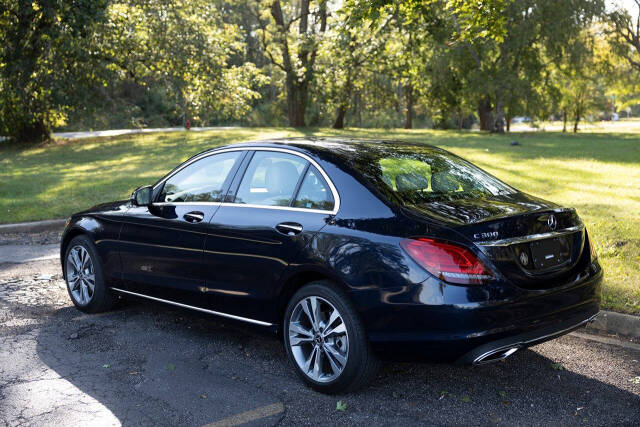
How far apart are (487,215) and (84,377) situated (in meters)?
2.94

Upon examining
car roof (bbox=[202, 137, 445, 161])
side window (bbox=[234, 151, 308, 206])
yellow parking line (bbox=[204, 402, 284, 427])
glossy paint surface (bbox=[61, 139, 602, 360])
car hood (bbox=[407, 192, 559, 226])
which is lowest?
yellow parking line (bbox=[204, 402, 284, 427])

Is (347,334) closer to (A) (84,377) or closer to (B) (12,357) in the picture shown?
(A) (84,377)

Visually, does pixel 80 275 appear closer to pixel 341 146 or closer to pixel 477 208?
pixel 341 146

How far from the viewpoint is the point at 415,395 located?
436 cm

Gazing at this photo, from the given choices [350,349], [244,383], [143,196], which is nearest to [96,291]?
[143,196]

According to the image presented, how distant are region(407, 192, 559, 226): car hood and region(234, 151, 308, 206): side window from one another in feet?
3.21

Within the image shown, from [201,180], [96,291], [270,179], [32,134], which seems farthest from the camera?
[32,134]

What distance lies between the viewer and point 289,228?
4.49m

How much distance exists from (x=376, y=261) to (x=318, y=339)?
733 mm

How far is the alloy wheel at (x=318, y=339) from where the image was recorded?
13.9 ft

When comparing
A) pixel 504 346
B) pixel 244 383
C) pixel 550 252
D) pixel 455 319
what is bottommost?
pixel 244 383

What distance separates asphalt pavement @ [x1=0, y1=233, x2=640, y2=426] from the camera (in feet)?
13.3

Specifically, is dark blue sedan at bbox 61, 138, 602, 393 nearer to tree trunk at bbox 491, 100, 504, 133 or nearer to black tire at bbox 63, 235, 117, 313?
black tire at bbox 63, 235, 117, 313

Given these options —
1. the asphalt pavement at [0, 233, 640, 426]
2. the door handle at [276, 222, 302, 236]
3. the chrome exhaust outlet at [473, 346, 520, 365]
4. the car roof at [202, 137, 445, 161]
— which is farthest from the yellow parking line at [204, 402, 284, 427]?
the car roof at [202, 137, 445, 161]
